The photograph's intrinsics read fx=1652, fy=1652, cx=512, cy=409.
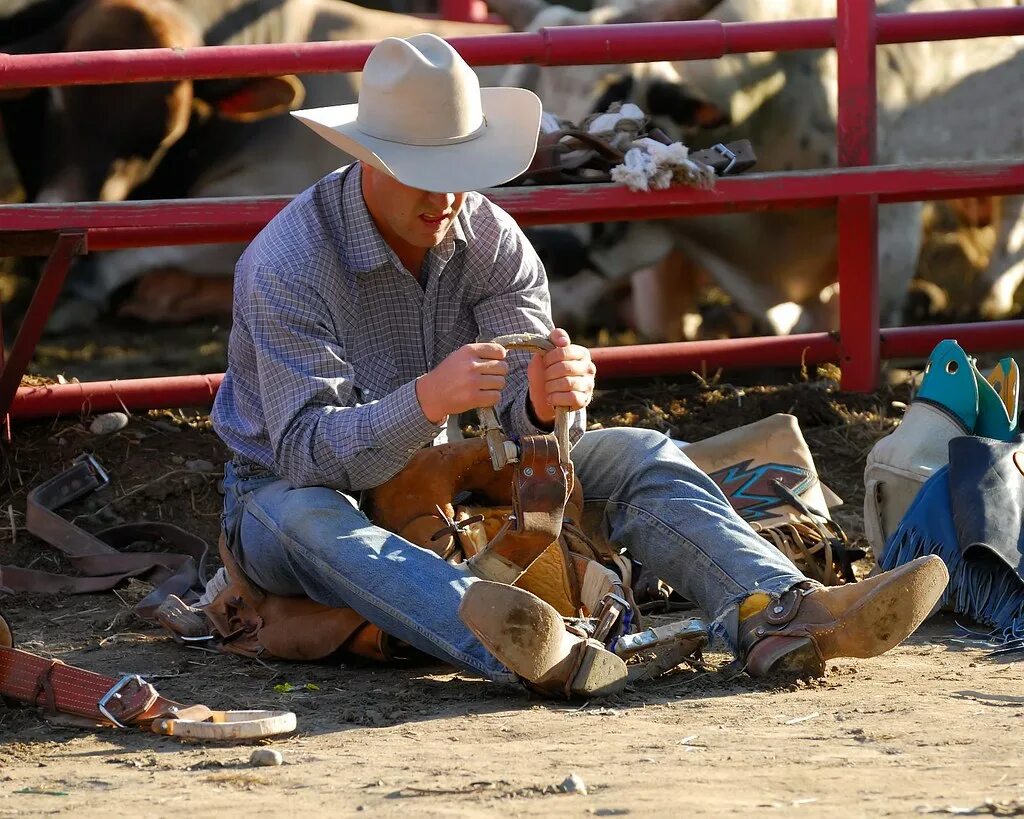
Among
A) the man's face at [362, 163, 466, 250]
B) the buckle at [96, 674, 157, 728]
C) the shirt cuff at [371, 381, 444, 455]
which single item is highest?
the man's face at [362, 163, 466, 250]

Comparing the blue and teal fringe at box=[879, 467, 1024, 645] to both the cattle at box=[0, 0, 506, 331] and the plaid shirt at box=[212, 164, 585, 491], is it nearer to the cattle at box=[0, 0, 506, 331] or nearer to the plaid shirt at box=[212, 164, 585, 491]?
the plaid shirt at box=[212, 164, 585, 491]

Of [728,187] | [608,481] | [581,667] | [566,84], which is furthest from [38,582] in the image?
[566,84]

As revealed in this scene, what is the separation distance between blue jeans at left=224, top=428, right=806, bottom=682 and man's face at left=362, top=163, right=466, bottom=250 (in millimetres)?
474

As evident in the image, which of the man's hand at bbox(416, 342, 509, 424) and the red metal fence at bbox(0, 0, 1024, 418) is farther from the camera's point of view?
the red metal fence at bbox(0, 0, 1024, 418)

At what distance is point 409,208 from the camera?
9.36 feet

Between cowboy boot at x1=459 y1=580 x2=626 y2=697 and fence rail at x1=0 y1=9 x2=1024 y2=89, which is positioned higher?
fence rail at x1=0 y1=9 x2=1024 y2=89

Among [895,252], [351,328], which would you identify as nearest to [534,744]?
[351,328]

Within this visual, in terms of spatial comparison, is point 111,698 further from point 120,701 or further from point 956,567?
point 956,567

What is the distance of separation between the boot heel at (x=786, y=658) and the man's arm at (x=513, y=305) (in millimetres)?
579

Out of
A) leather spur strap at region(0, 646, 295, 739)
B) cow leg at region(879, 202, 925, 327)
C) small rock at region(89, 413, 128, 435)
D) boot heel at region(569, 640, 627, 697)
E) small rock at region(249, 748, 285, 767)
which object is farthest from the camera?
cow leg at region(879, 202, 925, 327)

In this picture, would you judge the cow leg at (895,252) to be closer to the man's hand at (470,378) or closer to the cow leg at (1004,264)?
the cow leg at (1004,264)

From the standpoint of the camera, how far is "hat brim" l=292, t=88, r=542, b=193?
8.91 ft

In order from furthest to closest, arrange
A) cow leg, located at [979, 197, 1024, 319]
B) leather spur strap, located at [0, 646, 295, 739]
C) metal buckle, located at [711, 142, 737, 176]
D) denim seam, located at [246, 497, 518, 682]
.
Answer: cow leg, located at [979, 197, 1024, 319] < metal buckle, located at [711, 142, 737, 176] < denim seam, located at [246, 497, 518, 682] < leather spur strap, located at [0, 646, 295, 739]

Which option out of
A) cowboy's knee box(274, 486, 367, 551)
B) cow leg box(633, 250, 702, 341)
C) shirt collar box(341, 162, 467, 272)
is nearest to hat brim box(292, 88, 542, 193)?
shirt collar box(341, 162, 467, 272)
